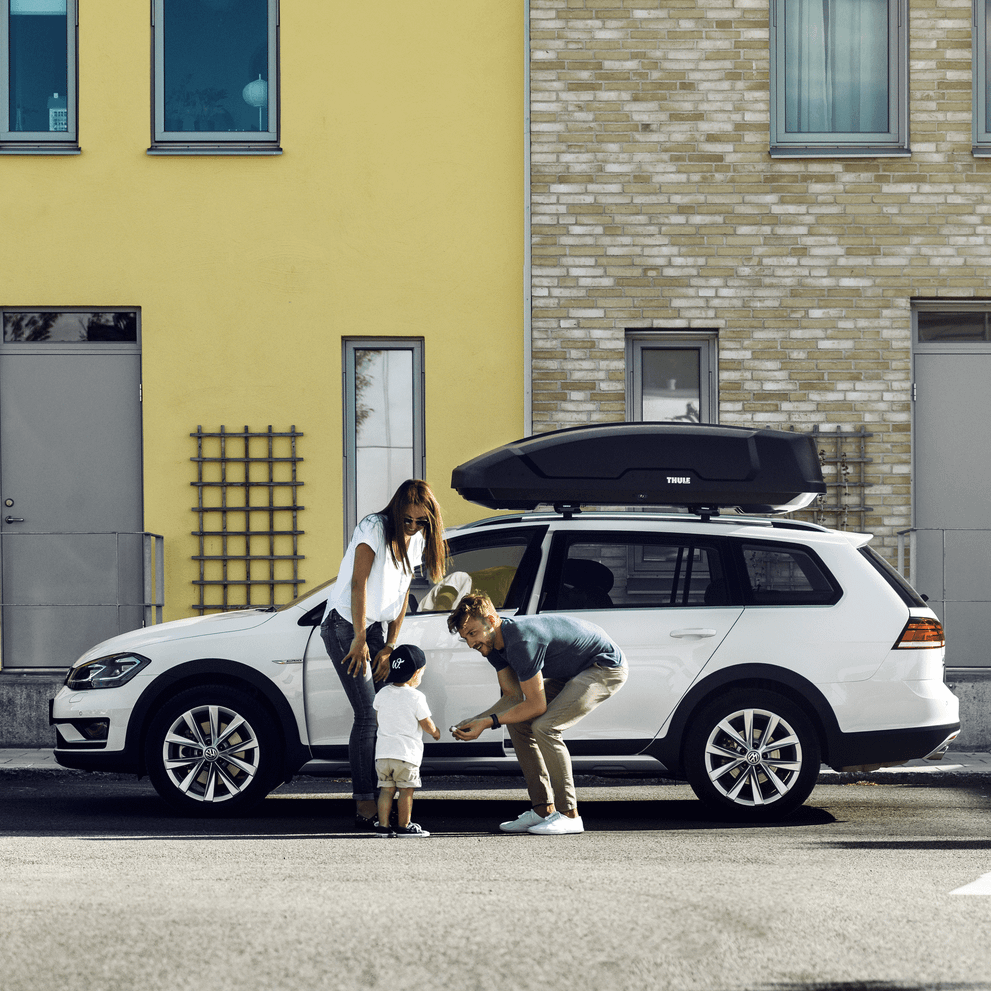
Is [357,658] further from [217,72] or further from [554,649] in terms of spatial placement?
[217,72]

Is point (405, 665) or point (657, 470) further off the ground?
point (657, 470)

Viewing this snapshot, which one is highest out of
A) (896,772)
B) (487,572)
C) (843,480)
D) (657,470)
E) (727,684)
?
(657,470)

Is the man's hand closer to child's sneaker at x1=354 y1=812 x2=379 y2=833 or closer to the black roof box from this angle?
child's sneaker at x1=354 y1=812 x2=379 y2=833

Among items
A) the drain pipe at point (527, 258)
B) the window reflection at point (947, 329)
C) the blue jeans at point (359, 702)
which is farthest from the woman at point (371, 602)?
the window reflection at point (947, 329)

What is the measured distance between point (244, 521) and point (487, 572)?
460 cm

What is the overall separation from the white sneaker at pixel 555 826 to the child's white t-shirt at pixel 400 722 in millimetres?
718

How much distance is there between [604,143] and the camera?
12.2m

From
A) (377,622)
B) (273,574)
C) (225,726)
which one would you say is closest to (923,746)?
(377,622)

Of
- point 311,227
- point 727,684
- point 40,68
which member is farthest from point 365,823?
point 40,68

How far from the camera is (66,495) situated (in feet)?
40.3

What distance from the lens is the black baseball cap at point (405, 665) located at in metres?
7.12

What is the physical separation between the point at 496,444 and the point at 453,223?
191cm

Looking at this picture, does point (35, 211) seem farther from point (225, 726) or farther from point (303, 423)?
point (225, 726)

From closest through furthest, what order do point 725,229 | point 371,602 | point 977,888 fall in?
point 977,888
point 371,602
point 725,229
